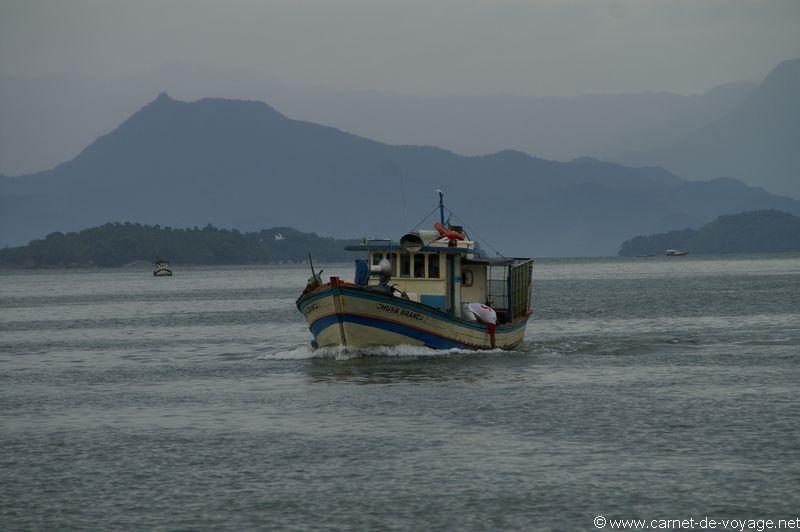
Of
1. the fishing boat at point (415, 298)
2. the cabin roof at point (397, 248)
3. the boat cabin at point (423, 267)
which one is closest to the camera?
the fishing boat at point (415, 298)

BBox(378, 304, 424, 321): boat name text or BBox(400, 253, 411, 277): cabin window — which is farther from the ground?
BBox(400, 253, 411, 277): cabin window

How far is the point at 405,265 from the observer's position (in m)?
52.9

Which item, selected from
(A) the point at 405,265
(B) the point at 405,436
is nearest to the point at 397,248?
(A) the point at 405,265

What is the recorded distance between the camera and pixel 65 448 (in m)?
32.8

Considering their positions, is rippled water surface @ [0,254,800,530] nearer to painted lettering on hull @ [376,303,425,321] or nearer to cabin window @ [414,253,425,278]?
painted lettering on hull @ [376,303,425,321]

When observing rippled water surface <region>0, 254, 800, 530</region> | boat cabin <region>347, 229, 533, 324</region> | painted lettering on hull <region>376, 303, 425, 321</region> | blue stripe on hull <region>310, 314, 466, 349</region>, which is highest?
boat cabin <region>347, 229, 533, 324</region>

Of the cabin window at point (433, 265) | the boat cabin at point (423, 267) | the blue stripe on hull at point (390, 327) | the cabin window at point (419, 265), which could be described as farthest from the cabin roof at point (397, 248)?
the blue stripe on hull at point (390, 327)

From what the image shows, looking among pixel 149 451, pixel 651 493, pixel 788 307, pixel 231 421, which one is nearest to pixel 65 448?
pixel 149 451

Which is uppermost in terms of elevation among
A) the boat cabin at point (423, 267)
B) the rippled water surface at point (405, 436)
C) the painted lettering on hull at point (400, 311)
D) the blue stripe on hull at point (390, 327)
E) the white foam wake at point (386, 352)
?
the boat cabin at point (423, 267)

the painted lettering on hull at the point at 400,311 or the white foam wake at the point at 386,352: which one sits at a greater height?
the painted lettering on hull at the point at 400,311

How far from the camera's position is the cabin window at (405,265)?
5278 centimetres

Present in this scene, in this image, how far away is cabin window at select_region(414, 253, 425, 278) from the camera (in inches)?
2078

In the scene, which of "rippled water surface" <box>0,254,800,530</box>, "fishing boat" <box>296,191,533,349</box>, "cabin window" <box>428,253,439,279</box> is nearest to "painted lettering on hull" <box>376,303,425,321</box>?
"fishing boat" <box>296,191,533,349</box>

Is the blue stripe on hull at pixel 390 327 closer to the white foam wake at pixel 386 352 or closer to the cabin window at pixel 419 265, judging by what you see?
the white foam wake at pixel 386 352
